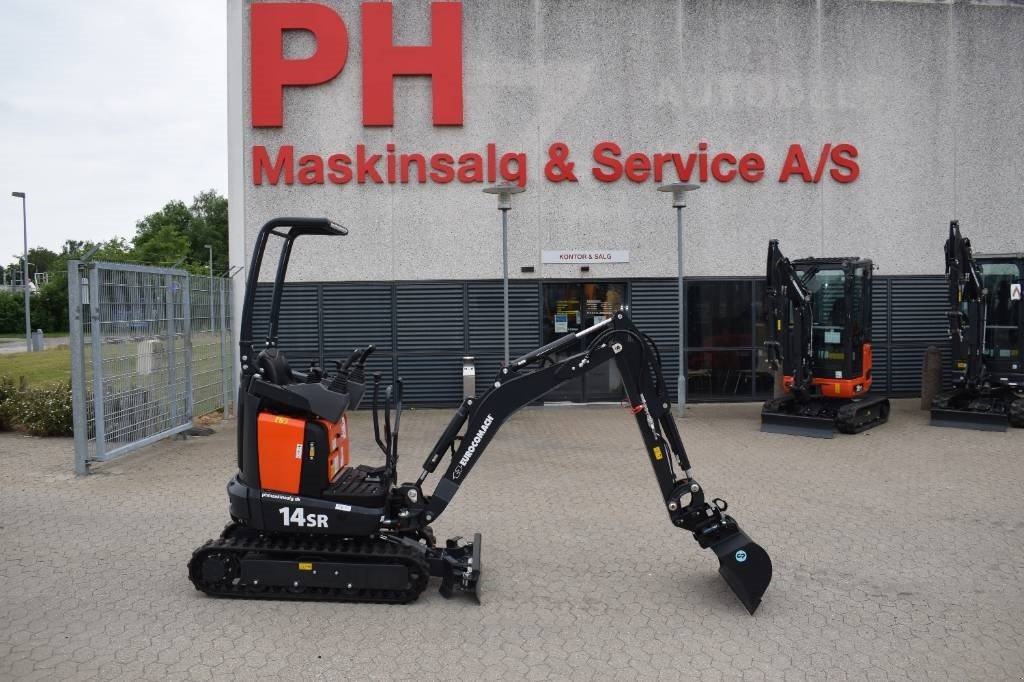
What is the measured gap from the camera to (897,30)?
15.4 metres

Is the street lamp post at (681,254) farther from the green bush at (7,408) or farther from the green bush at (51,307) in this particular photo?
the green bush at (51,307)

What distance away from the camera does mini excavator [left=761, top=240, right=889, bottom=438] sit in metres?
12.5

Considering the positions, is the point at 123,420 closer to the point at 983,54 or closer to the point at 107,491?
the point at 107,491

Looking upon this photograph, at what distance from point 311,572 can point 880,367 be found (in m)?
12.8

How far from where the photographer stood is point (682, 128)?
1514 centimetres

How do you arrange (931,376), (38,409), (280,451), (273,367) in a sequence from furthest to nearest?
(931,376)
(38,409)
(273,367)
(280,451)

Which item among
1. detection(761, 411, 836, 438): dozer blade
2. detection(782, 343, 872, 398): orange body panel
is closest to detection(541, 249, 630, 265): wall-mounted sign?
detection(782, 343, 872, 398): orange body panel

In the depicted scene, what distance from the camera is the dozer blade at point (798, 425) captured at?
12.0 meters

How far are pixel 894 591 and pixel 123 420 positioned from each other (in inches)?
334

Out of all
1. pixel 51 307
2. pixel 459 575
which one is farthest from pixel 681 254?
pixel 51 307

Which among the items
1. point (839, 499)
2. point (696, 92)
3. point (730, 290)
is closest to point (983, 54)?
point (696, 92)

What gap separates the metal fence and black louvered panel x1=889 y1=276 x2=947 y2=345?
1164 cm

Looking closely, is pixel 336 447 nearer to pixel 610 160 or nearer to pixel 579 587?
pixel 579 587

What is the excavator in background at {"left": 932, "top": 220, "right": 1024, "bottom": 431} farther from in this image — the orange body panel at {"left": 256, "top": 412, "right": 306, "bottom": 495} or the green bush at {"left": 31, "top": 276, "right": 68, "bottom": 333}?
the green bush at {"left": 31, "top": 276, "right": 68, "bottom": 333}
